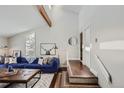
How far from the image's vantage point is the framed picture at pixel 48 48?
30.7ft

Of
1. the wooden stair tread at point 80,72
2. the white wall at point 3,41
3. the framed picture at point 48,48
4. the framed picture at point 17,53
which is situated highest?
the white wall at point 3,41

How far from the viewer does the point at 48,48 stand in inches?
369

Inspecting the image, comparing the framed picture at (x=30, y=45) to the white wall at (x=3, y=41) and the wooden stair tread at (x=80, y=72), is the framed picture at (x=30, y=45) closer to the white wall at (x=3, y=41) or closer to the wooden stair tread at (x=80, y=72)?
the white wall at (x=3, y=41)

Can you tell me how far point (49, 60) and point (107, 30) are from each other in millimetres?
4675

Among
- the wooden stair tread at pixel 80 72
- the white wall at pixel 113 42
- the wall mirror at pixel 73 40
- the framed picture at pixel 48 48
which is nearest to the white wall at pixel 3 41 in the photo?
the framed picture at pixel 48 48

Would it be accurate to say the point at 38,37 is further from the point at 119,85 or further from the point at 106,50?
the point at 119,85

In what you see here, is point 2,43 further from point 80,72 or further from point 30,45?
point 80,72

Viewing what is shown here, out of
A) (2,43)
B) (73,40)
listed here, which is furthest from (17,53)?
(73,40)

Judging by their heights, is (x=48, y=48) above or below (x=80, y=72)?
above

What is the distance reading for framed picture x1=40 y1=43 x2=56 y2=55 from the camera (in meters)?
9.34

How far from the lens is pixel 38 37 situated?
9.36m

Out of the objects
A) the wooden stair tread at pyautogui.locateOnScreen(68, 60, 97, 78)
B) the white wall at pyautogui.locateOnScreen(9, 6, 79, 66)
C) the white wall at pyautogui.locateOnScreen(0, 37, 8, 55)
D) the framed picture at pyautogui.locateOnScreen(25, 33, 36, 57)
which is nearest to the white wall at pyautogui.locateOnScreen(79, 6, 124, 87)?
the wooden stair tread at pyautogui.locateOnScreen(68, 60, 97, 78)
